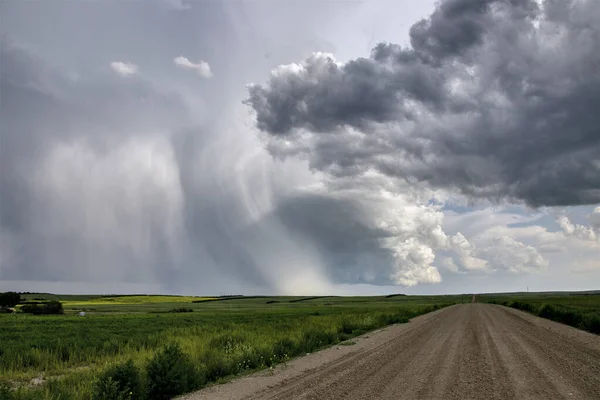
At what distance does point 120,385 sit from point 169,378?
1355 mm

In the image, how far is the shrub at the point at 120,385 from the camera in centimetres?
1142

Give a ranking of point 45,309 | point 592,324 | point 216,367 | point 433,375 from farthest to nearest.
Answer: point 45,309 → point 592,324 → point 216,367 → point 433,375

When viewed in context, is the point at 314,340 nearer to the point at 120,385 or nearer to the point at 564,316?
the point at 120,385

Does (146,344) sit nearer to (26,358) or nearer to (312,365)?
(26,358)

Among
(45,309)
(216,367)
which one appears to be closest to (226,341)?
(216,367)

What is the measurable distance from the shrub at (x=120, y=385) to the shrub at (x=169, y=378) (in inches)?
17.0

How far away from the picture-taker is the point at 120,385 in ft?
40.3

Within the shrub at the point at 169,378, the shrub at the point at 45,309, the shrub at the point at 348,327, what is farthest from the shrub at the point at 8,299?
the shrub at the point at 169,378

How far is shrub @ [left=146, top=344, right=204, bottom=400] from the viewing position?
1288 cm

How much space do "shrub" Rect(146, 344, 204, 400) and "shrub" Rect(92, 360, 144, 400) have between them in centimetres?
43

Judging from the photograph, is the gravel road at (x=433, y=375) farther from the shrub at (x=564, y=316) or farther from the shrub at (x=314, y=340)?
the shrub at (x=564, y=316)

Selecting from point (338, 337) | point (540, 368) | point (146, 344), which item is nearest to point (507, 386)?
point (540, 368)

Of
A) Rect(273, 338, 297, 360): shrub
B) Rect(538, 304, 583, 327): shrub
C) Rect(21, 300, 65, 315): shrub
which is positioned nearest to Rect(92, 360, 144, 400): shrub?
Rect(273, 338, 297, 360): shrub

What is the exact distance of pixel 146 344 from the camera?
25.3 m
